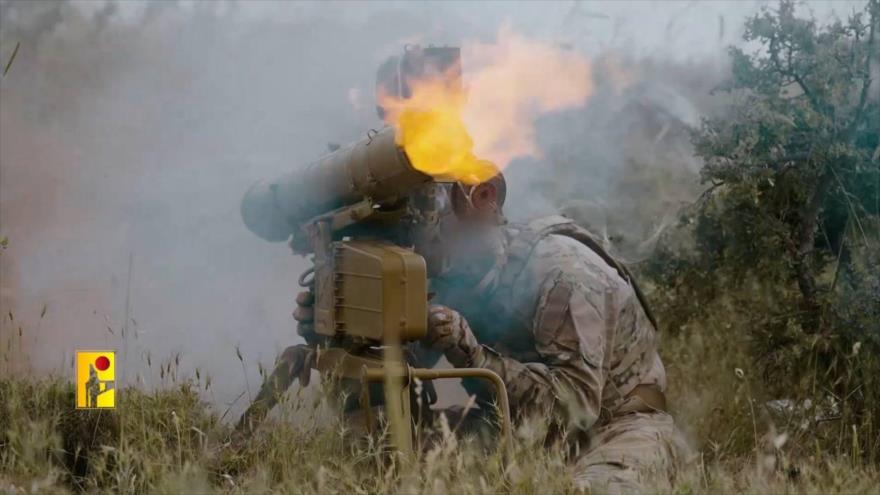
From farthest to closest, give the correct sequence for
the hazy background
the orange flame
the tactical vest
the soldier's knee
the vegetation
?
the hazy background
the tactical vest
the vegetation
the orange flame
the soldier's knee

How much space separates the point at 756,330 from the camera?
592 cm

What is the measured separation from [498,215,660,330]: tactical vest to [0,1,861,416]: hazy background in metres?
1.11

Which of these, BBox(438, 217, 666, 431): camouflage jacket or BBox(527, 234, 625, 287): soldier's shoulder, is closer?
BBox(438, 217, 666, 431): camouflage jacket

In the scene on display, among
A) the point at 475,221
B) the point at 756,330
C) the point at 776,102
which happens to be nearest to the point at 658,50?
the point at 776,102

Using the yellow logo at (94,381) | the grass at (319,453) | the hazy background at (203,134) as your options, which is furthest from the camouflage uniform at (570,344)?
the hazy background at (203,134)

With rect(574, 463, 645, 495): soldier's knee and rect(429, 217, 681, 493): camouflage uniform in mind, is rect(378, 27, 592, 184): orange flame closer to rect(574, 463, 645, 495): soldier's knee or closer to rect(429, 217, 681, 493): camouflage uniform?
rect(429, 217, 681, 493): camouflage uniform

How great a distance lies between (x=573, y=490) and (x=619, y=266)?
5.68 feet

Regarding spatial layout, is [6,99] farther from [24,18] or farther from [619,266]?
Result: [619,266]

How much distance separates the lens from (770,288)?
19.5 feet

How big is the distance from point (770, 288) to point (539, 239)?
4.54 ft

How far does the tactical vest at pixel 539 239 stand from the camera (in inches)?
204

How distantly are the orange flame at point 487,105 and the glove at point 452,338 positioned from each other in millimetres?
509

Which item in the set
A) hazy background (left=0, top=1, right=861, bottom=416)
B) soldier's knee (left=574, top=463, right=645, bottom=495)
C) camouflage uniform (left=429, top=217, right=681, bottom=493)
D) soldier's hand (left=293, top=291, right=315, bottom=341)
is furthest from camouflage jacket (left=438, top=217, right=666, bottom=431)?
hazy background (left=0, top=1, right=861, bottom=416)

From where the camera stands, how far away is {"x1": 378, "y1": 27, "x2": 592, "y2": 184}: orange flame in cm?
435
